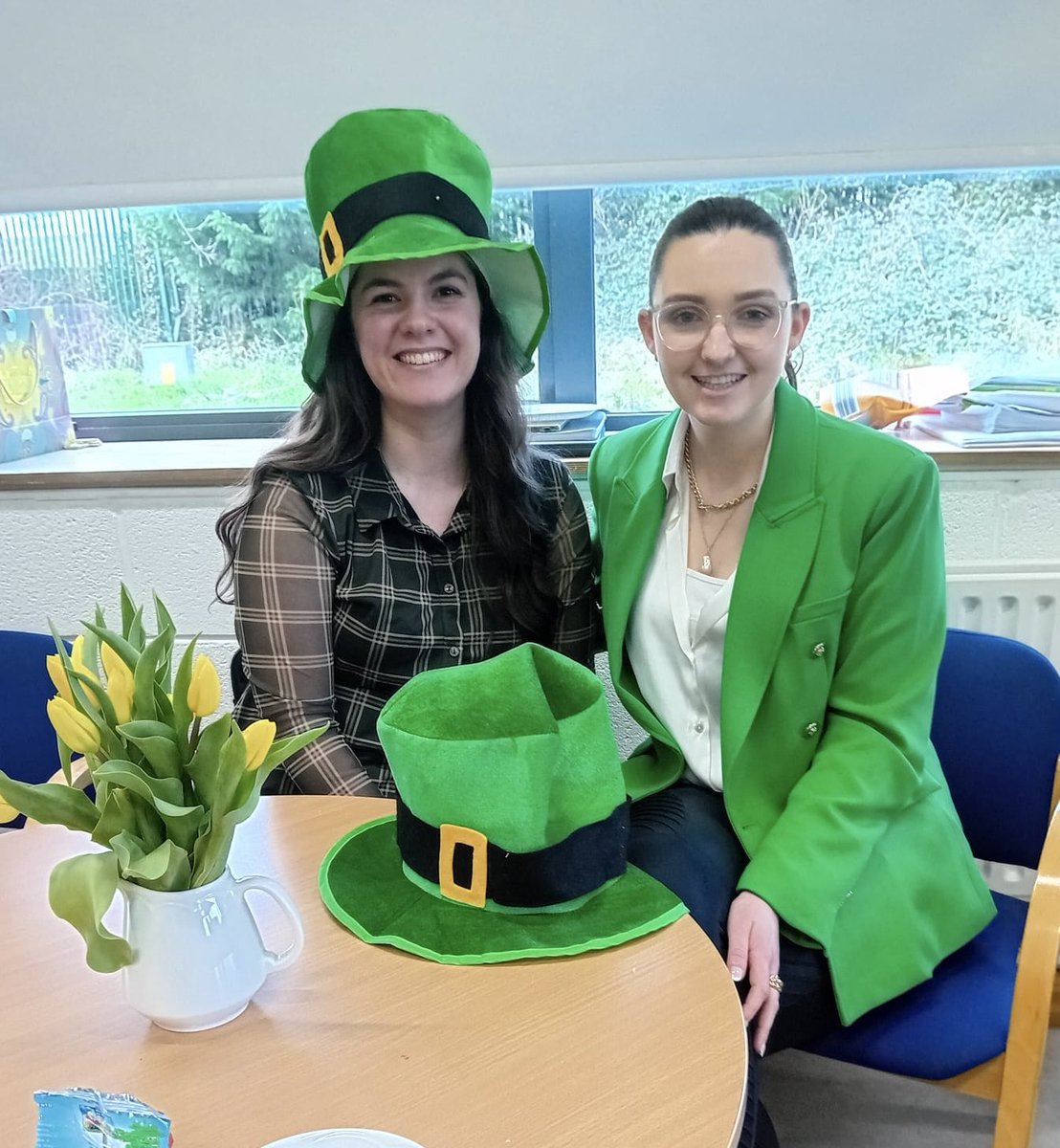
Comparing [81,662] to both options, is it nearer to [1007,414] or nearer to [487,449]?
[487,449]

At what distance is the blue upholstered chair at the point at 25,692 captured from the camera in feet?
4.85

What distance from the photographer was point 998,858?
1388mm

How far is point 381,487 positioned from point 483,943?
0.76 metres

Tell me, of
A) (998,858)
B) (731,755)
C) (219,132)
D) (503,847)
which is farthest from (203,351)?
(998,858)

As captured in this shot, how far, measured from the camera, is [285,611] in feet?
4.40

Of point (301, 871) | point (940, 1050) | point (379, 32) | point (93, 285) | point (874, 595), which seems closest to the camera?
point (301, 871)

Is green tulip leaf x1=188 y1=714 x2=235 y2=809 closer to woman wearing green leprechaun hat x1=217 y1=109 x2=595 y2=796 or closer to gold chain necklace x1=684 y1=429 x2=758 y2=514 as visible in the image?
woman wearing green leprechaun hat x1=217 y1=109 x2=595 y2=796

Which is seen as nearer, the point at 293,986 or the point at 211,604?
the point at 293,986

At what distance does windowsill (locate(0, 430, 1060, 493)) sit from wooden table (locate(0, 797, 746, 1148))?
114cm

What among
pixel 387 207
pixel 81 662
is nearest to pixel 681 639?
pixel 387 207

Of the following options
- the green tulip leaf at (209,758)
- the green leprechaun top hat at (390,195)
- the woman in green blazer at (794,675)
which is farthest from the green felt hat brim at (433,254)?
the green tulip leaf at (209,758)

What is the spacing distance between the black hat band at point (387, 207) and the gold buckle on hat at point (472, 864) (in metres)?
0.77

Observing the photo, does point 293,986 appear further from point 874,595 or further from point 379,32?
point 379,32

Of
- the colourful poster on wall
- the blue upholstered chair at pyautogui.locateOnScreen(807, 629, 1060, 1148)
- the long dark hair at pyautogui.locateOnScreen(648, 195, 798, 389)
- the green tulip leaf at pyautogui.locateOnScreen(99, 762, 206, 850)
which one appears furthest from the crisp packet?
the colourful poster on wall
